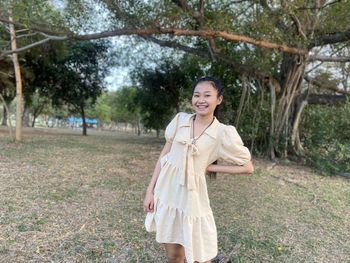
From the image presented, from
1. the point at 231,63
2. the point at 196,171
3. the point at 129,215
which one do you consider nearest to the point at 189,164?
the point at 196,171

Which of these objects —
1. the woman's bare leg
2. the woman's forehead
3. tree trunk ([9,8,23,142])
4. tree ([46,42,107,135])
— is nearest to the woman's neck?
the woman's forehead

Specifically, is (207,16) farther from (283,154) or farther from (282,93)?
(283,154)

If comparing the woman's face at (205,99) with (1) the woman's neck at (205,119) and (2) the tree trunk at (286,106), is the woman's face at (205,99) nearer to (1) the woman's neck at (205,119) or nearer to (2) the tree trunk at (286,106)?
(1) the woman's neck at (205,119)

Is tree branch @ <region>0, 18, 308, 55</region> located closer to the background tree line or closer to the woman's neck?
the background tree line

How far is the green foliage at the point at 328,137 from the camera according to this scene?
23.9ft

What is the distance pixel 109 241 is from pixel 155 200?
1.18 metres

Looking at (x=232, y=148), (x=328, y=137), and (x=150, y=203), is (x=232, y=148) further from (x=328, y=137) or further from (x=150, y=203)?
(x=328, y=137)

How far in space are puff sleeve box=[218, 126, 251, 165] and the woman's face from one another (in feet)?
0.45

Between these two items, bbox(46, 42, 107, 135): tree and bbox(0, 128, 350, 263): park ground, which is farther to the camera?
bbox(46, 42, 107, 135): tree

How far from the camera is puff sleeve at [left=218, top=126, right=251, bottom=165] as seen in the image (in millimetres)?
1793

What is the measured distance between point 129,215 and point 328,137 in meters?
5.81

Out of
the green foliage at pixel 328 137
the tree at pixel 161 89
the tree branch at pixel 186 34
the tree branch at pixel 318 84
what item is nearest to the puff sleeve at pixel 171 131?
the tree branch at pixel 186 34

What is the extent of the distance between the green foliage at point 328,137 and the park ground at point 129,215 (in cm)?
95

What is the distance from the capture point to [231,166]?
1808 millimetres
